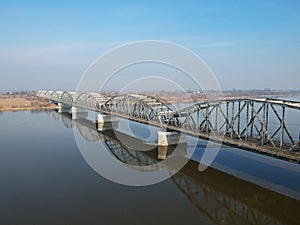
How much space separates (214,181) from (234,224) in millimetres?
5594

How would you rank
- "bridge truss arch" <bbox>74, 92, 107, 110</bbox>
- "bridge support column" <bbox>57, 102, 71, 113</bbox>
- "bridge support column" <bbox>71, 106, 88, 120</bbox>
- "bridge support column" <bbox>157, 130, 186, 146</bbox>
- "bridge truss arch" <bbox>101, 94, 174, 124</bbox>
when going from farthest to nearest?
1. "bridge support column" <bbox>57, 102, 71, 113</bbox>
2. "bridge support column" <bbox>71, 106, 88, 120</bbox>
3. "bridge truss arch" <bbox>74, 92, 107, 110</bbox>
4. "bridge truss arch" <bbox>101, 94, 174, 124</bbox>
5. "bridge support column" <bbox>157, 130, 186, 146</bbox>

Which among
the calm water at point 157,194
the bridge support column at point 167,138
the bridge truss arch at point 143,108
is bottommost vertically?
the calm water at point 157,194

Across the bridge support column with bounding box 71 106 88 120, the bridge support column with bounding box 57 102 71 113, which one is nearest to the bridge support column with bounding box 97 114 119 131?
the bridge support column with bounding box 71 106 88 120

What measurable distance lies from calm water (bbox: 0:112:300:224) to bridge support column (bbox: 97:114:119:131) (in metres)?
17.9

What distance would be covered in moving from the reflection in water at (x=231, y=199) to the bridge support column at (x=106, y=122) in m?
22.9

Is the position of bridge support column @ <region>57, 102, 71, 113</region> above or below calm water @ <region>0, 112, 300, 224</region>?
above

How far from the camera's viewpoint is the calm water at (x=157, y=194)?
50.1 feet

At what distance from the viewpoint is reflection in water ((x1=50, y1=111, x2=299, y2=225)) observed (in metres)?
15.2

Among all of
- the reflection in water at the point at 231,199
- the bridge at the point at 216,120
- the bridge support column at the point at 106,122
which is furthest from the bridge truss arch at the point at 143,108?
the reflection in water at the point at 231,199

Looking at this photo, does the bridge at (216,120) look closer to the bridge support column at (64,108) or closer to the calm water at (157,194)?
the calm water at (157,194)

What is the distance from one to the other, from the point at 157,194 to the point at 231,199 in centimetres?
466

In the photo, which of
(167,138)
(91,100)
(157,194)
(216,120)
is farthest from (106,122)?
(157,194)

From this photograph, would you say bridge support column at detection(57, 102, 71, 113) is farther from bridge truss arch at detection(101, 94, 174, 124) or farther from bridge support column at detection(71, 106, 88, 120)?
bridge truss arch at detection(101, 94, 174, 124)

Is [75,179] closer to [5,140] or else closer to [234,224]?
[234,224]
